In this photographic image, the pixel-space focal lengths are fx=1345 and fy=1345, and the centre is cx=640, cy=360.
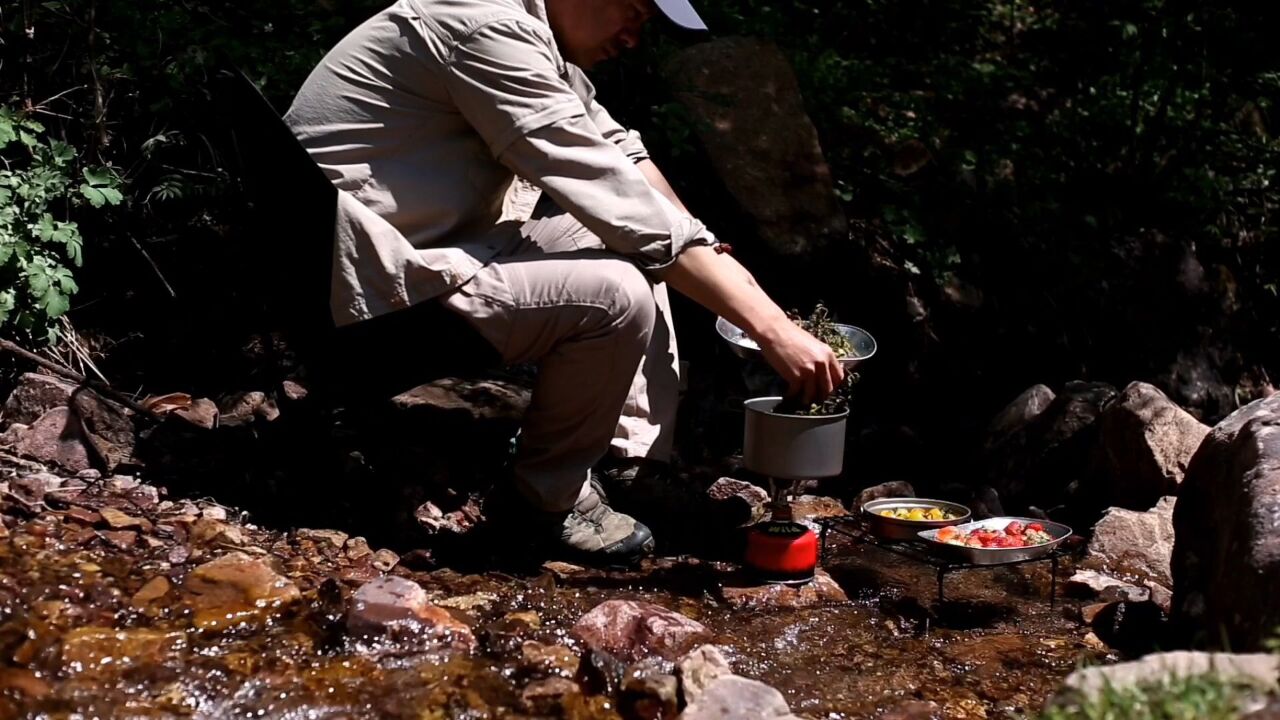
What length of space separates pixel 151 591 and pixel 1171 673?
7.71ft

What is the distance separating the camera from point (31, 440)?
417cm

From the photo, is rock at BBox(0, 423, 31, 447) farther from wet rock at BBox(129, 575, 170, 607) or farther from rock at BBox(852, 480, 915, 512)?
rock at BBox(852, 480, 915, 512)

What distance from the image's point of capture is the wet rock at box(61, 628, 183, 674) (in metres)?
2.91

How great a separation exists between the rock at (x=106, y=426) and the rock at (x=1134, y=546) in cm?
313

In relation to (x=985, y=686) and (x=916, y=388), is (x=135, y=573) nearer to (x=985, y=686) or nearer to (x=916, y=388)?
(x=985, y=686)

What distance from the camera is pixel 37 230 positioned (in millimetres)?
4445

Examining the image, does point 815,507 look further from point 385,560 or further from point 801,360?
point 385,560

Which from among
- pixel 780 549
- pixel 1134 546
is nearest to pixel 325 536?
pixel 780 549

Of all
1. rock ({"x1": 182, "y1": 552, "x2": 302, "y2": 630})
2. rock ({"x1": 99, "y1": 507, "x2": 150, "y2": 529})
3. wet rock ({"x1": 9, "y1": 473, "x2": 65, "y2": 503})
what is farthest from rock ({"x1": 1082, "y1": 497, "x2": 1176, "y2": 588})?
wet rock ({"x1": 9, "y1": 473, "x2": 65, "y2": 503})

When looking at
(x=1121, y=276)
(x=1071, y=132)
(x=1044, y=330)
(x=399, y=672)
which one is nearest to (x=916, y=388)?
(x=1044, y=330)

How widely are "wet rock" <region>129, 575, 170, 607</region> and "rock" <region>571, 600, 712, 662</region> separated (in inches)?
40.4

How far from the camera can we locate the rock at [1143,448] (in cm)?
486

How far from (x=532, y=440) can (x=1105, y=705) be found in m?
1.97

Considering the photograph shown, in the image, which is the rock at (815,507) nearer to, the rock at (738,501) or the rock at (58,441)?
the rock at (738,501)
